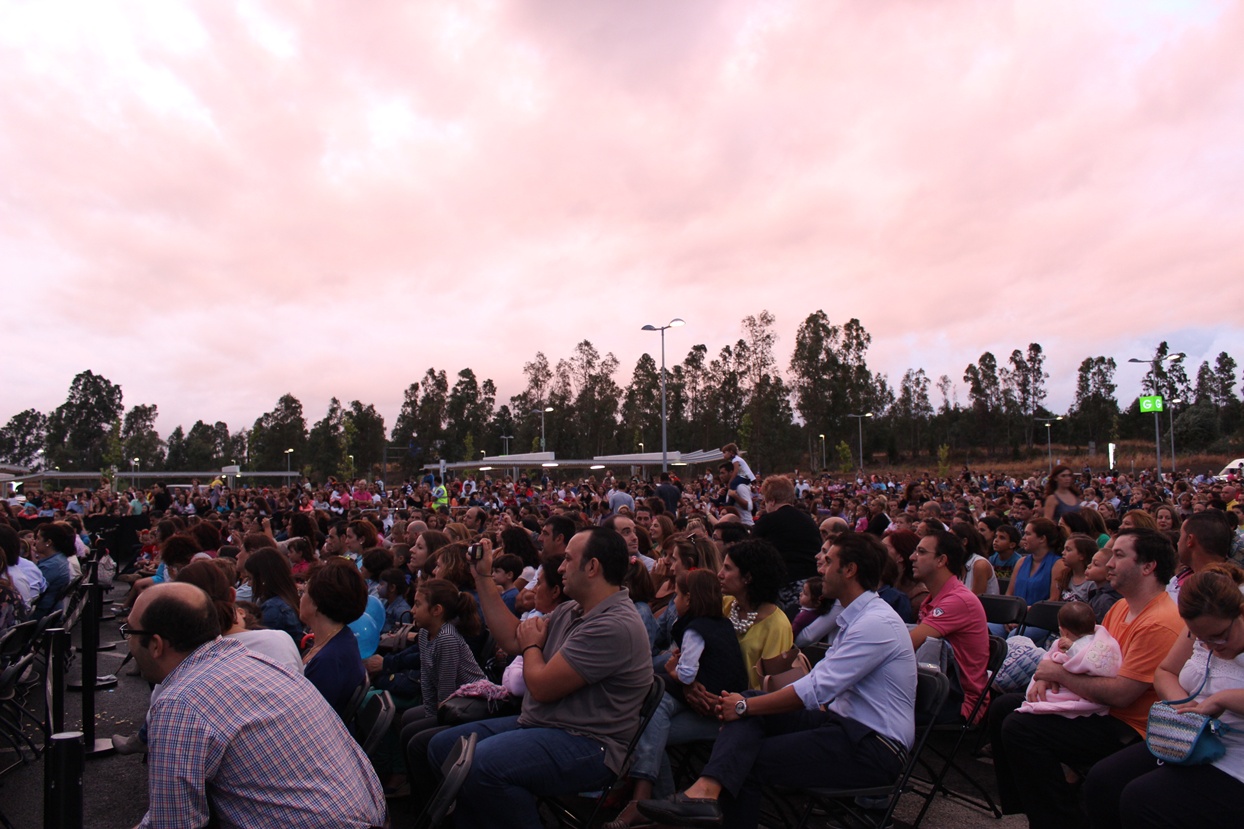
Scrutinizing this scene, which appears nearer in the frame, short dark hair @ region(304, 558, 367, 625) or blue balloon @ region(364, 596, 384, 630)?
short dark hair @ region(304, 558, 367, 625)

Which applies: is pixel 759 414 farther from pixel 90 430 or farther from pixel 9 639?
pixel 90 430

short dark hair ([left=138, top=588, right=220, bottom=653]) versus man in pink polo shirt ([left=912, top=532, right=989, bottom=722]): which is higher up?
short dark hair ([left=138, top=588, right=220, bottom=653])

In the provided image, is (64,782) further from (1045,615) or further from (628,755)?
(1045,615)

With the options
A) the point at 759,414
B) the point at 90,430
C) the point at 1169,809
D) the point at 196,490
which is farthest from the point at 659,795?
the point at 90,430

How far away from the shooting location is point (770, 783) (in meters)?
3.49

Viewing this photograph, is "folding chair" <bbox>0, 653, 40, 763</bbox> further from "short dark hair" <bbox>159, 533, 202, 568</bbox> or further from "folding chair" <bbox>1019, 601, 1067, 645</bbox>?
"folding chair" <bbox>1019, 601, 1067, 645</bbox>

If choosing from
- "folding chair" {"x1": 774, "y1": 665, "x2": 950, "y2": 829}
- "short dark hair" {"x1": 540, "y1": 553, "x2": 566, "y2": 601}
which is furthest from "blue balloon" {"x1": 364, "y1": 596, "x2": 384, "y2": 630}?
"folding chair" {"x1": 774, "y1": 665, "x2": 950, "y2": 829}

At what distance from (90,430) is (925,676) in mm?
128554

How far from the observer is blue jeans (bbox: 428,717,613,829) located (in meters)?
3.20

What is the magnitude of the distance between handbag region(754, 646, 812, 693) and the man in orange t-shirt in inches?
38.0

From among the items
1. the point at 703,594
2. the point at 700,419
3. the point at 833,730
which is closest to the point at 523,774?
the point at 703,594

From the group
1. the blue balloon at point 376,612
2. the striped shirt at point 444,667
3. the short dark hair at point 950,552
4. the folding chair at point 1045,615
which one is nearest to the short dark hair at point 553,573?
the striped shirt at point 444,667

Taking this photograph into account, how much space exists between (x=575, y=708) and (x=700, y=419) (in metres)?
70.7

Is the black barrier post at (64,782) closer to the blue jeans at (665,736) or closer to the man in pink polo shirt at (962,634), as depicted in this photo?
the blue jeans at (665,736)
